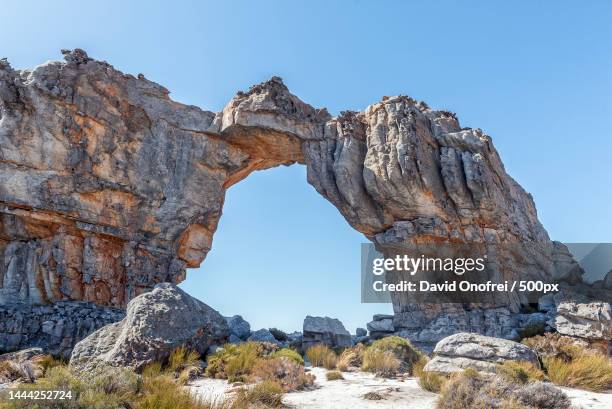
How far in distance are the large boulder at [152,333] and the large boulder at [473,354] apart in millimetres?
6219

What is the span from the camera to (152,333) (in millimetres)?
11109

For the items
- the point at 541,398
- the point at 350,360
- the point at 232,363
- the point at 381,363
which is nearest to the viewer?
the point at 541,398

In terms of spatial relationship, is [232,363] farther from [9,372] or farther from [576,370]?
[576,370]

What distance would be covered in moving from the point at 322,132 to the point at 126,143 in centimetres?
1088

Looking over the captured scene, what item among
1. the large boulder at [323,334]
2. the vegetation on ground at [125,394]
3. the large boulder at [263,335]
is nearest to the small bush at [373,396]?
the vegetation on ground at [125,394]

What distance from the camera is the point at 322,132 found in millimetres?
25766

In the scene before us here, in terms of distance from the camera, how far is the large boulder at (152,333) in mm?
10625

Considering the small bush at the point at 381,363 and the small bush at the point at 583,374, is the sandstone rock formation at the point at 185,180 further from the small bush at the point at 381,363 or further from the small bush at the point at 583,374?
the small bush at the point at 583,374

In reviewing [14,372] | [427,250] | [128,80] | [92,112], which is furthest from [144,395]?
[128,80]

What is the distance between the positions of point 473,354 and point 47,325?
16633 mm

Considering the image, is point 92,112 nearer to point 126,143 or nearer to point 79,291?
point 126,143

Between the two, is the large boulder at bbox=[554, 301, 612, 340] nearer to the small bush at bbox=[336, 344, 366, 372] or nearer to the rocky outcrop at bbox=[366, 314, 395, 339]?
the rocky outcrop at bbox=[366, 314, 395, 339]

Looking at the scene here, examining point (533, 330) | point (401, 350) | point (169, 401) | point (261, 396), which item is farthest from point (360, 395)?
point (533, 330)

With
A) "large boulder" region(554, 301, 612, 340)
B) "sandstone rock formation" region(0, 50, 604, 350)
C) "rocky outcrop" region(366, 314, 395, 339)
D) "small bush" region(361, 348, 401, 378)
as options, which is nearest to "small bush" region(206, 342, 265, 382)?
"small bush" region(361, 348, 401, 378)
